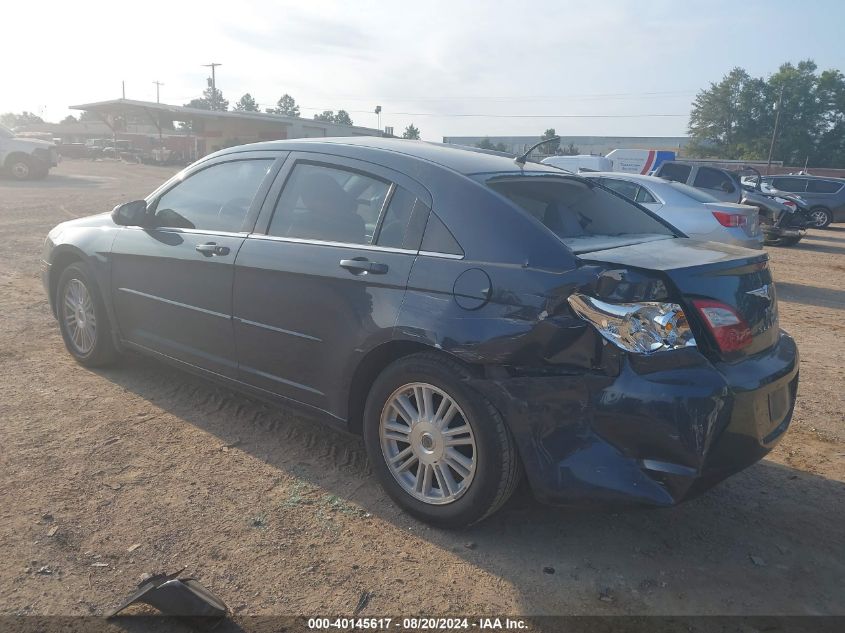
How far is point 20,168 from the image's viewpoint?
25906mm

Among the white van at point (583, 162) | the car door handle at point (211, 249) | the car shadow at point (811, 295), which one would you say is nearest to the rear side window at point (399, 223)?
the car door handle at point (211, 249)

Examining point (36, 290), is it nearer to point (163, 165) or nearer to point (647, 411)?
point (647, 411)

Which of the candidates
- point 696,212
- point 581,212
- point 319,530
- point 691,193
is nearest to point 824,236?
point 691,193

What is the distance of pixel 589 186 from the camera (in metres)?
4.10

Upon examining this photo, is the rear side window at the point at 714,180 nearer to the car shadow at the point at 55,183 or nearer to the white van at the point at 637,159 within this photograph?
the white van at the point at 637,159

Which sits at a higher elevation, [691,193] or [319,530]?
[691,193]

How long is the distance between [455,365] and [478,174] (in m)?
0.98

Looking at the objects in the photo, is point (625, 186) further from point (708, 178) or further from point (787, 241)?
point (787, 241)

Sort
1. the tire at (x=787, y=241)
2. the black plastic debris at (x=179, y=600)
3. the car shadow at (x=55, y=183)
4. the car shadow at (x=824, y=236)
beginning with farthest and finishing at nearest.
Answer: the car shadow at (x=55, y=183), the car shadow at (x=824, y=236), the tire at (x=787, y=241), the black plastic debris at (x=179, y=600)

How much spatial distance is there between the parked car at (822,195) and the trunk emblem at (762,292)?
870 inches

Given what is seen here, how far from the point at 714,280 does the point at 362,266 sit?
1559 mm

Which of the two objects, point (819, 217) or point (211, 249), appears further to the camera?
point (819, 217)

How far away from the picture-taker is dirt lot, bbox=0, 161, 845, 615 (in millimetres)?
2842

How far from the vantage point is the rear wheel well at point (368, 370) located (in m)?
3.34
